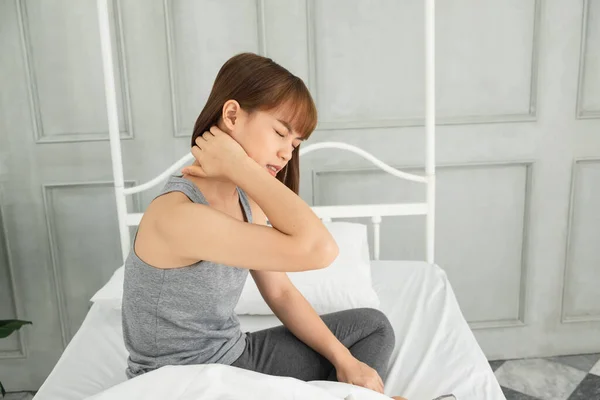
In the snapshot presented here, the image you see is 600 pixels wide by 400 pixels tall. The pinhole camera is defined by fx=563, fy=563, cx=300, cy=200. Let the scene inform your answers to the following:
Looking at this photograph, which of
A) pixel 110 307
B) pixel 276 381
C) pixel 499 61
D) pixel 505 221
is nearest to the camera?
pixel 276 381

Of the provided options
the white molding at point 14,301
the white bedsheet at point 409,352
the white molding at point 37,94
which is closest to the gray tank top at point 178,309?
the white bedsheet at point 409,352

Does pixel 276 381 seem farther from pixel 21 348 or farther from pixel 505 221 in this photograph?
pixel 21 348

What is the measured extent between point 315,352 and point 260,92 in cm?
58

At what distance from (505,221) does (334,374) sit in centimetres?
132

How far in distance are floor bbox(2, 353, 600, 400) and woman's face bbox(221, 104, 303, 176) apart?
1.53m

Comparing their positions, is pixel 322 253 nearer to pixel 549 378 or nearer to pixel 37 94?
pixel 37 94

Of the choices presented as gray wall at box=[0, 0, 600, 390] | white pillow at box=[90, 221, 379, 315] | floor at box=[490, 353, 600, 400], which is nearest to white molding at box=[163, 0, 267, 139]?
Result: gray wall at box=[0, 0, 600, 390]

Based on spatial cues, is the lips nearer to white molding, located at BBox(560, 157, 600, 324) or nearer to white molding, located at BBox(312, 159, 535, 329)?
white molding, located at BBox(312, 159, 535, 329)

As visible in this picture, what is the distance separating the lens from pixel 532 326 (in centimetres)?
237

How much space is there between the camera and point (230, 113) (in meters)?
1.01

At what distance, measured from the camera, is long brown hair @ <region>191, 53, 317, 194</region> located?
100 centimetres

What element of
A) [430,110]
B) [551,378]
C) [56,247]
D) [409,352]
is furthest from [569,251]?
[56,247]

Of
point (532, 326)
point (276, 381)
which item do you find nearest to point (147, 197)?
point (276, 381)

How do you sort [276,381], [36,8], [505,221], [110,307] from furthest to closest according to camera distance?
1. [505,221]
2. [36,8]
3. [110,307]
4. [276,381]
